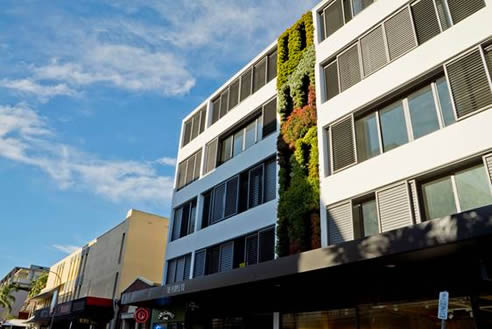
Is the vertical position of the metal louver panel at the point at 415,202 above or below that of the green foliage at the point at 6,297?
below

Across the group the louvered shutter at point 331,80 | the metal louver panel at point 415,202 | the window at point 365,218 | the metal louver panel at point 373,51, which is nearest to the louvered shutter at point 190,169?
the louvered shutter at point 331,80

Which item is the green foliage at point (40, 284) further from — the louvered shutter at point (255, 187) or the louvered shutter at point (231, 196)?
the louvered shutter at point (255, 187)

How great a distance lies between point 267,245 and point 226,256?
2.93m

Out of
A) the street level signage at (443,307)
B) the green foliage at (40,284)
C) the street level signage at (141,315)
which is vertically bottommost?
the street level signage at (443,307)

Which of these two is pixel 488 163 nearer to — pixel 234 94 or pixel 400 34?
pixel 400 34

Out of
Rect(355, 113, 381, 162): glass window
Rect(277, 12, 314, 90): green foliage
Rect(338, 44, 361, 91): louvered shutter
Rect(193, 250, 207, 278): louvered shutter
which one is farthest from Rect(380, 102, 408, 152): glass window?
Rect(193, 250, 207, 278): louvered shutter

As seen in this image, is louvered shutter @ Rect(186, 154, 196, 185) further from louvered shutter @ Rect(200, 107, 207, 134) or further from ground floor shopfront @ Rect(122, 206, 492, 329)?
ground floor shopfront @ Rect(122, 206, 492, 329)

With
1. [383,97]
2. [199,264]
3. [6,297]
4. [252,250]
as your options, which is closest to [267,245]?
[252,250]

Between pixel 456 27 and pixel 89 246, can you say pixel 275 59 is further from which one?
pixel 89 246

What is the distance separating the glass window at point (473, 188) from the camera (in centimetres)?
990

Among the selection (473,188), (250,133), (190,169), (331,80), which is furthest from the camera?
(190,169)

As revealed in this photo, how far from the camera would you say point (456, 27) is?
1190 cm

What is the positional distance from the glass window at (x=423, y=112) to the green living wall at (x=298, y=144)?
382 centimetres

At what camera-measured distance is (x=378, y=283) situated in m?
11.2
